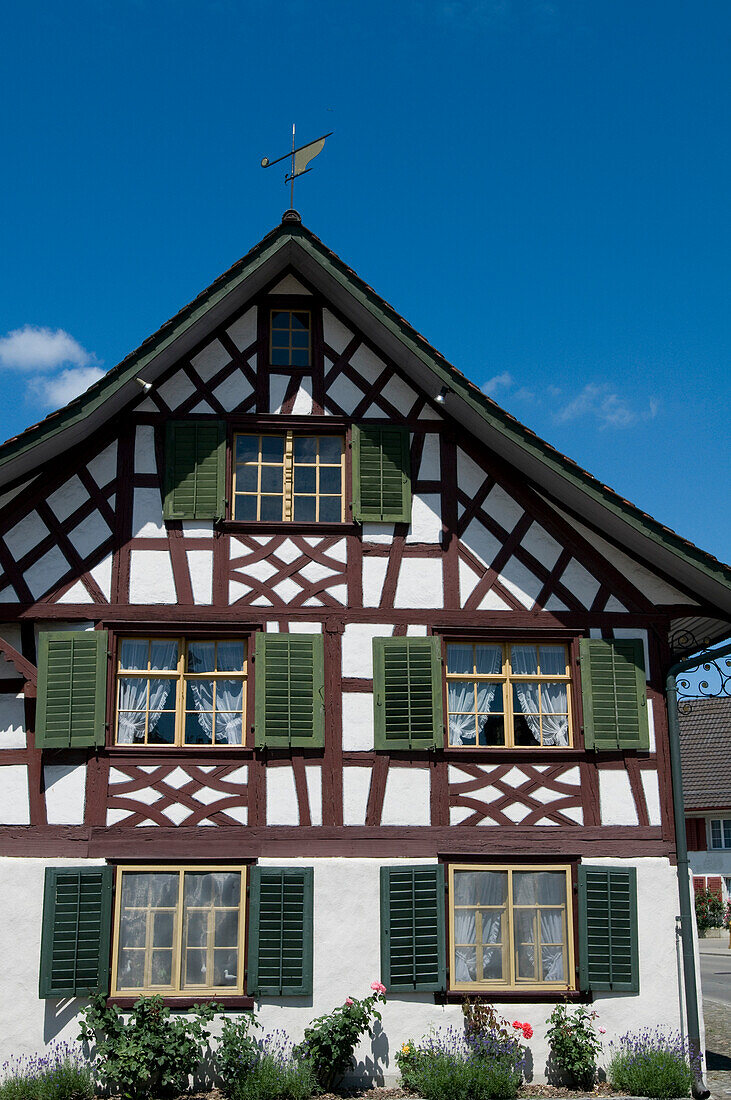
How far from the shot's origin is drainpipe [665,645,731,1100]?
40.4ft

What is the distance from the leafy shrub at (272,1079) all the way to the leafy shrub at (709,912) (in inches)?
976

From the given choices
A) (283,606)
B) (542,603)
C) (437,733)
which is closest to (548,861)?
(437,733)

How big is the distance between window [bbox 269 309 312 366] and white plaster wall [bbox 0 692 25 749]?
515cm

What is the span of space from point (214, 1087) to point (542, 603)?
6.48 meters

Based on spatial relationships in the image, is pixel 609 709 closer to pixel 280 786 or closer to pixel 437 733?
pixel 437 733

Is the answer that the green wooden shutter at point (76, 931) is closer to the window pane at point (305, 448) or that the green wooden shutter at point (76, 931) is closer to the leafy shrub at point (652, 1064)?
the window pane at point (305, 448)

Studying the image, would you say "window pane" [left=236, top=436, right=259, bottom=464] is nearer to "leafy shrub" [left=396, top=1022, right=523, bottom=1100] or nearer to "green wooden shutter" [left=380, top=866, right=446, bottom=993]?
"green wooden shutter" [left=380, top=866, right=446, bottom=993]

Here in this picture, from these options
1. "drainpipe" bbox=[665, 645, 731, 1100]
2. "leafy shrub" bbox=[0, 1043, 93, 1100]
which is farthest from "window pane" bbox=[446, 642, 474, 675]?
"leafy shrub" bbox=[0, 1043, 93, 1100]

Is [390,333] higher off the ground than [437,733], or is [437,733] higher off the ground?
[390,333]

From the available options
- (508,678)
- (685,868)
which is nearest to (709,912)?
(685,868)

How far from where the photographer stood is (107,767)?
12445 mm

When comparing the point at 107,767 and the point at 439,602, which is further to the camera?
the point at 439,602

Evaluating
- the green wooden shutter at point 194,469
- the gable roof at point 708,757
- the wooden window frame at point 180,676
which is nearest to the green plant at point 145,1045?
the wooden window frame at point 180,676

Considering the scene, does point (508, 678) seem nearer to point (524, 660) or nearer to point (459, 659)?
point (524, 660)
